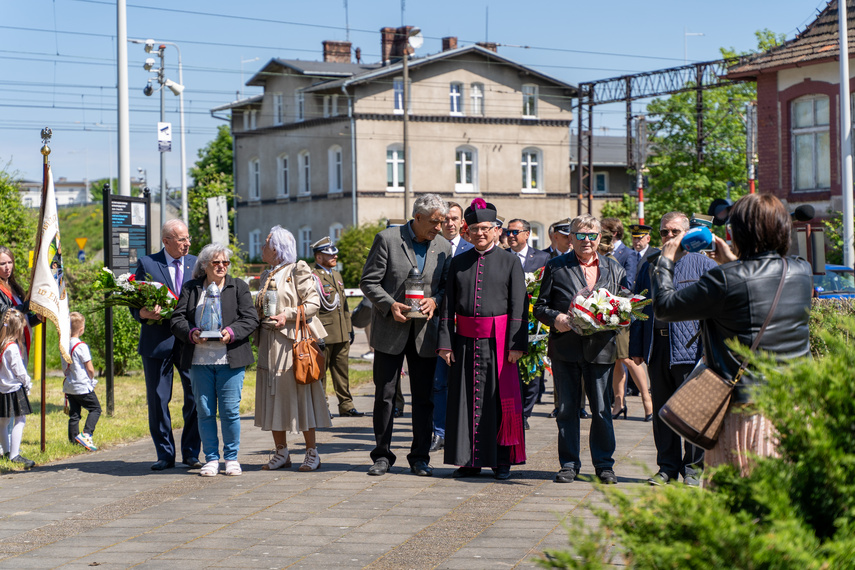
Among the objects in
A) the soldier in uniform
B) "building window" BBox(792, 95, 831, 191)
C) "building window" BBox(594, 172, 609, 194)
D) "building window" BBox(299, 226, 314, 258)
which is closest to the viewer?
the soldier in uniform

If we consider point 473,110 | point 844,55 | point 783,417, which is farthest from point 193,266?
point 473,110

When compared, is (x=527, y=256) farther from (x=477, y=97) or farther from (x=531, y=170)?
(x=531, y=170)

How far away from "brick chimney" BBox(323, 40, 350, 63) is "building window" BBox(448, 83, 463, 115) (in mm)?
10754

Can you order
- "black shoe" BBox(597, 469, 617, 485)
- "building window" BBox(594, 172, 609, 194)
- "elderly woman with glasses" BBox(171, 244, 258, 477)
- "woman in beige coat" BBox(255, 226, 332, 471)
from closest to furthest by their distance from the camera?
"black shoe" BBox(597, 469, 617, 485), "elderly woman with glasses" BBox(171, 244, 258, 477), "woman in beige coat" BBox(255, 226, 332, 471), "building window" BBox(594, 172, 609, 194)

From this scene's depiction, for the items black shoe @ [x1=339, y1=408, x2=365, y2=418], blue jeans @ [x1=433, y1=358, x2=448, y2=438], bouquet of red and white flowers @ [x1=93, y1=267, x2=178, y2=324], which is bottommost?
black shoe @ [x1=339, y1=408, x2=365, y2=418]

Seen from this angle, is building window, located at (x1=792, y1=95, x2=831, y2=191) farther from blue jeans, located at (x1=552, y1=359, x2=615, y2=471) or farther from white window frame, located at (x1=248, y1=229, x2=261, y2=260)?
white window frame, located at (x1=248, y1=229, x2=261, y2=260)

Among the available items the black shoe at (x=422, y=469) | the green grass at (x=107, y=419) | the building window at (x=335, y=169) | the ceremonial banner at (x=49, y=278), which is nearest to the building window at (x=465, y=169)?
the building window at (x=335, y=169)

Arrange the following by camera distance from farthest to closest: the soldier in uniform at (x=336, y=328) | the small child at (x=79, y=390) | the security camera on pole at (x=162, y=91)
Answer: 1. the security camera on pole at (x=162, y=91)
2. the soldier in uniform at (x=336, y=328)
3. the small child at (x=79, y=390)

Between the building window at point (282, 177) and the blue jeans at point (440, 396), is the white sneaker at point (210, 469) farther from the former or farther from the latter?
the building window at point (282, 177)

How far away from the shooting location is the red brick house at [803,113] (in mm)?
25219

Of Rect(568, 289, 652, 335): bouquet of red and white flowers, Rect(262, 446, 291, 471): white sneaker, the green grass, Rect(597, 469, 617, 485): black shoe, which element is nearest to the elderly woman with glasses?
Rect(262, 446, 291, 471): white sneaker

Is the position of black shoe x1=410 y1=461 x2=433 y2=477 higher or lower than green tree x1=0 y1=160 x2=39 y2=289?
lower

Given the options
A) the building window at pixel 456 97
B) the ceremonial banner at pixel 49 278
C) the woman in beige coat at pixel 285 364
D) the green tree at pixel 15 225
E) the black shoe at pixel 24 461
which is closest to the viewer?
the woman in beige coat at pixel 285 364

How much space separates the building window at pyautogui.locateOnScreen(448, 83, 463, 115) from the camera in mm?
53844
